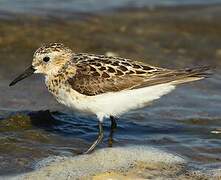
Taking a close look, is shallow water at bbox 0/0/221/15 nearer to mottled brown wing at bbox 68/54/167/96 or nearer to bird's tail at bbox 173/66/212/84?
mottled brown wing at bbox 68/54/167/96

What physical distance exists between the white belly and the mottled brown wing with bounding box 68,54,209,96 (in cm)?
6

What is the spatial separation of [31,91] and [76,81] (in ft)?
8.27

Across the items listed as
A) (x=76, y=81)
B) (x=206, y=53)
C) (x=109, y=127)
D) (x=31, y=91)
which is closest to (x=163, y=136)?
(x=109, y=127)

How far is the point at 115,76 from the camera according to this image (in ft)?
26.6

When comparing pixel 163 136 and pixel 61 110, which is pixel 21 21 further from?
pixel 163 136

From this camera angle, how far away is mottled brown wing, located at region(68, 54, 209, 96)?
804 cm

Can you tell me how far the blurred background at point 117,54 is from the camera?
861 centimetres

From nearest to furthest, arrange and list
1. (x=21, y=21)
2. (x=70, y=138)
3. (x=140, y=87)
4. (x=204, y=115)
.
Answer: (x=140, y=87), (x=70, y=138), (x=204, y=115), (x=21, y=21)

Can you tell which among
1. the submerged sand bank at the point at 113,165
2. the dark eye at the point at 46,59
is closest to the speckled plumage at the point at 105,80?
the dark eye at the point at 46,59

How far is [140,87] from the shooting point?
8047 mm

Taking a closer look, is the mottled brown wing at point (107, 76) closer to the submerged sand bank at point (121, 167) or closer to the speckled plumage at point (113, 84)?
the speckled plumage at point (113, 84)

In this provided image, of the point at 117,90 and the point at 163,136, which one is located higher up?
the point at 117,90

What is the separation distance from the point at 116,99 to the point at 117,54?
4.39 metres

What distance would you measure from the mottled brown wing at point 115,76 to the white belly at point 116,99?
2.4 inches
